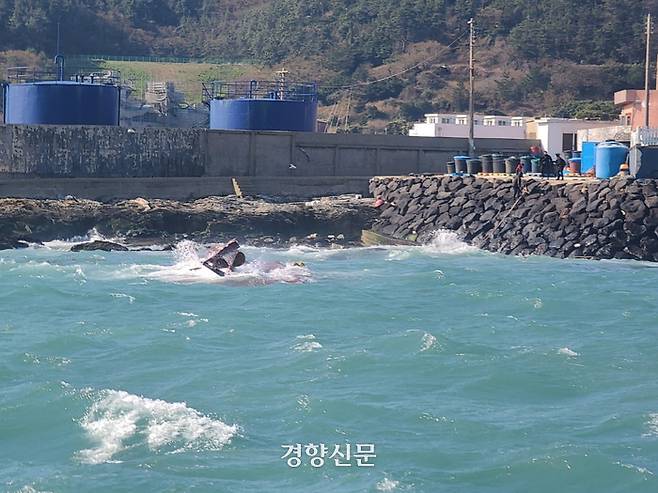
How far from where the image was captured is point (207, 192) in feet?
122

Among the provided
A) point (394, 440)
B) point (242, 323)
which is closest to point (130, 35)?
point (242, 323)

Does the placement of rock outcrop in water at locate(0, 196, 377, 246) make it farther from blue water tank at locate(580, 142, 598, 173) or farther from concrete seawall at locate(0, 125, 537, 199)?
blue water tank at locate(580, 142, 598, 173)

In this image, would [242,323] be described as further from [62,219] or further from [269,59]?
[269,59]

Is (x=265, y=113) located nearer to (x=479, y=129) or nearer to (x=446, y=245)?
(x=446, y=245)

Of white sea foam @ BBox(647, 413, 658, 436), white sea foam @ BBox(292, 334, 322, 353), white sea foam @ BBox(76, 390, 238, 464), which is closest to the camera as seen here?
white sea foam @ BBox(76, 390, 238, 464)

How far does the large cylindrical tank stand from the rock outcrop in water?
5.76 meters

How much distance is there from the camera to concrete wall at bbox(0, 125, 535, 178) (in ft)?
119

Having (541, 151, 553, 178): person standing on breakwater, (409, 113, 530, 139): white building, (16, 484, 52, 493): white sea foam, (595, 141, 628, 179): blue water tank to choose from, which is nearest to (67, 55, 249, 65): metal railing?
(409, 113, 530, 139): white building

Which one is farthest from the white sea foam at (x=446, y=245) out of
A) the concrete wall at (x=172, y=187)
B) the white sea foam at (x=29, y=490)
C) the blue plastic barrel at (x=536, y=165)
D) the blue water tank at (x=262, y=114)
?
the white sea foam at (x=29, y=490)

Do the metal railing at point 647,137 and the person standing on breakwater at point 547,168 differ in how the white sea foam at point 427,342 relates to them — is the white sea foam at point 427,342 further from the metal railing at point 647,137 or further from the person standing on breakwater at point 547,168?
the metal railing at point 647,137

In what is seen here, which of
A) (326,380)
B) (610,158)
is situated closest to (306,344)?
(326,380)

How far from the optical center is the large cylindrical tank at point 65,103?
130ft

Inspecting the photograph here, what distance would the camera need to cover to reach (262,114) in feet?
137

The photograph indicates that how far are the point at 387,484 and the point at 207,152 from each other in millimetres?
26396
